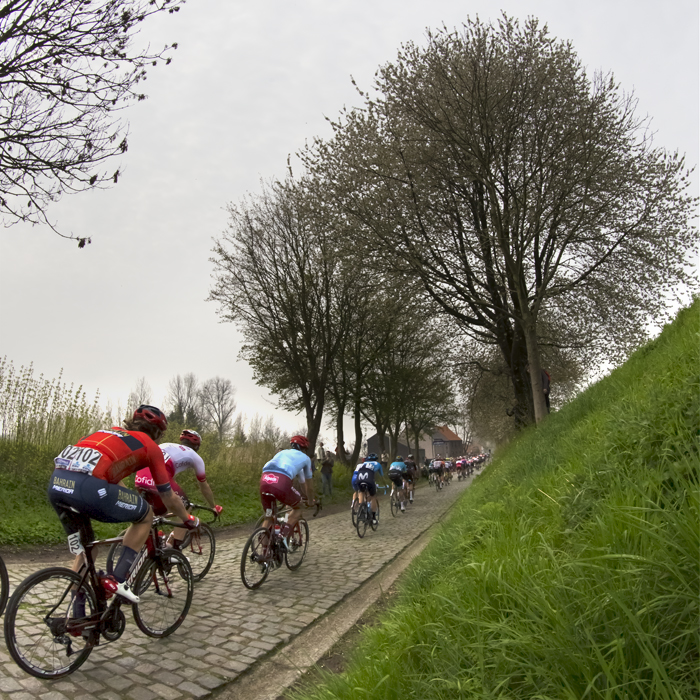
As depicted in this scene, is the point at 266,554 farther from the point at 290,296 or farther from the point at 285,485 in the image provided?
the point at 290,296

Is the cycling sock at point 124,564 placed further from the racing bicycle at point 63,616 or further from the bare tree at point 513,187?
the bare tree at point 513,187

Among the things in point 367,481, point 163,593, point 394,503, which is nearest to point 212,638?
point 163,593

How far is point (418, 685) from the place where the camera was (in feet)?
7.76

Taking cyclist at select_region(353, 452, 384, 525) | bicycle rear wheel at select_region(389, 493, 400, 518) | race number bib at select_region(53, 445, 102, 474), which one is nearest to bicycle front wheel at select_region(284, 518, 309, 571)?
A: cyclist at select_region(353, 452, 384, 525)

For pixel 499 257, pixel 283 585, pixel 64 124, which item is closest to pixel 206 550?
pixel 283 585

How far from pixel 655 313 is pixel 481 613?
53.5 feet

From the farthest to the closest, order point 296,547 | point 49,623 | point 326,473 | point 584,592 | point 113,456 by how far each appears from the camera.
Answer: point 326,473 → point 296,547 → point 113,456 → point 49,623 → point 584,592

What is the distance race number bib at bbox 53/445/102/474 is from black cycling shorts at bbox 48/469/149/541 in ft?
0.13

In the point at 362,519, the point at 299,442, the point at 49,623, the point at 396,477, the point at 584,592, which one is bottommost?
the point at 362,519

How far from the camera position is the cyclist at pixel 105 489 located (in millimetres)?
3812

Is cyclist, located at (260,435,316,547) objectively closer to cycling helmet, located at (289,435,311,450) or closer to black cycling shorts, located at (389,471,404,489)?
cycling helmet, located at (289,435,311,450)

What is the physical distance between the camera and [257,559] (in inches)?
258

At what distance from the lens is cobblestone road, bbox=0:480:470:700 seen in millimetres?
3578

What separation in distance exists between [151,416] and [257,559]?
2.88 meters
